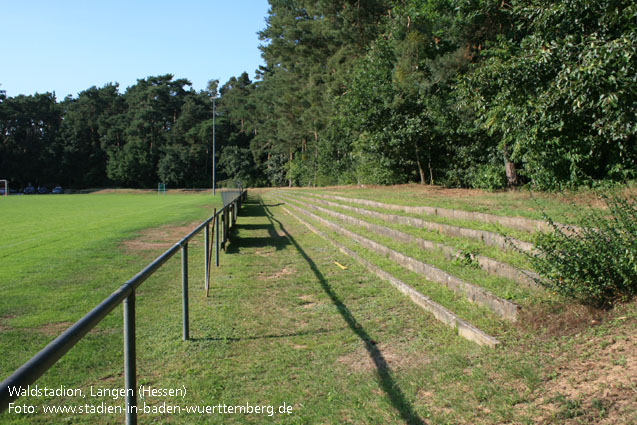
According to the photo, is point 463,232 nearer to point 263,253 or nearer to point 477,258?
point 477,258

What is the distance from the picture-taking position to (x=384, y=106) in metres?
17.3

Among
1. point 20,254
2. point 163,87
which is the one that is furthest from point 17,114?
point 20,254

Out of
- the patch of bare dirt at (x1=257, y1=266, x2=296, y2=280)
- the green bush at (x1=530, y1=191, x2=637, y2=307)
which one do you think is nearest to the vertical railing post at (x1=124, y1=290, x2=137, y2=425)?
the green bush at (x1=530, y1=191, x2=637, y2=307)

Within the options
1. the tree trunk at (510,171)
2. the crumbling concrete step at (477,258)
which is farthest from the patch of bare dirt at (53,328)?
the tree trunk at (510,171)

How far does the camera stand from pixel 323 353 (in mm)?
3633

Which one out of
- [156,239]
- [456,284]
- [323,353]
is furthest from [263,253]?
[323,353]

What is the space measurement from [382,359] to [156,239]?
932cm

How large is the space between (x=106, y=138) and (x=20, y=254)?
68.7 meters

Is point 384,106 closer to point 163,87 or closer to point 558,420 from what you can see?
point 558,420

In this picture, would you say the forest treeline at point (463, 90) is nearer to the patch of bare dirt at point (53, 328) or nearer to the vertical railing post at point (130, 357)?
the vertical railing post at point (130, 357)

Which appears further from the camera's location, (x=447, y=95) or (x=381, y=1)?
(x=381, y=1)

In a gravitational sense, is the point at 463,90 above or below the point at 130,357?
above

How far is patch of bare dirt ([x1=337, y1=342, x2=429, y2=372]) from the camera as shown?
3.26 m

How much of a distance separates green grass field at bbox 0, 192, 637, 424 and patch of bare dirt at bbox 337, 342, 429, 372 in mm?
17
